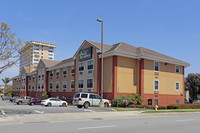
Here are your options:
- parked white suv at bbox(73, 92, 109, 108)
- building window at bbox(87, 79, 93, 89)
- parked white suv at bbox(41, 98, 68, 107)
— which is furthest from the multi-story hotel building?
parked white suv at bbox(41, 98, 68, 107)

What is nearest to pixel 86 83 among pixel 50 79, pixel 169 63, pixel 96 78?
pixel 96 78

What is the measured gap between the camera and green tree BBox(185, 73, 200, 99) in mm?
60994

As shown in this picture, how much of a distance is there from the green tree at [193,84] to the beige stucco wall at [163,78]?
76.5 ft

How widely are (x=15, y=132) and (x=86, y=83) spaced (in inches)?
1109

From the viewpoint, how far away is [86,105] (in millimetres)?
26734

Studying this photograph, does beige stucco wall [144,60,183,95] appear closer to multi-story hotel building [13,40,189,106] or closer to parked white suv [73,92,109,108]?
multi-story hotel building [13,40,189,106]

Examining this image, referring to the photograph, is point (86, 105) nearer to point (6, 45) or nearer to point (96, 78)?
point (96, 78)

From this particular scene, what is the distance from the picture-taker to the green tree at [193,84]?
61.0 meters

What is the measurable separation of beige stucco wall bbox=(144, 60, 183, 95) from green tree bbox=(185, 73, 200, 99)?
76.5ft

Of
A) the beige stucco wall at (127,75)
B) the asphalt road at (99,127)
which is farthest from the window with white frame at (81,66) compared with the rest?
the asphalt road at (99,127)

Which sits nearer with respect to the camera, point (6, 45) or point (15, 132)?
point (15, 132)

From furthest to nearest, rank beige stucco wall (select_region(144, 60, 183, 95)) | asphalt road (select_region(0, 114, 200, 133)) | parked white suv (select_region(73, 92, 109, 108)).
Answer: beige stucco wall (select_region(144, 60, 183, 95))
parked white suv (select_region(73, 92, 109, 108))
asphalt road (select_region(0, 114, 200, 133))

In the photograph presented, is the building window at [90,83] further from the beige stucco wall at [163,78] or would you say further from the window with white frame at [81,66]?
the beige stucco wall at [163,78]

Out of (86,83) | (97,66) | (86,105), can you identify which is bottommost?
(86,105)
